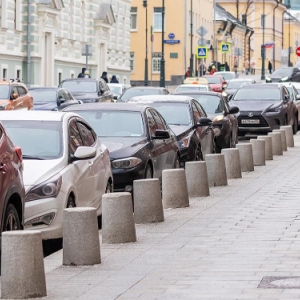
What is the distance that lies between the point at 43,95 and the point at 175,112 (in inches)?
610

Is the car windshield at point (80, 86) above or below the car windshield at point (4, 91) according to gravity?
above

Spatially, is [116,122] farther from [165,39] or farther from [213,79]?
[165,39]

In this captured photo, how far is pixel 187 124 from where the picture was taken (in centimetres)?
2159

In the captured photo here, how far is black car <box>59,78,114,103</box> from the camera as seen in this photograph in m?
41.8

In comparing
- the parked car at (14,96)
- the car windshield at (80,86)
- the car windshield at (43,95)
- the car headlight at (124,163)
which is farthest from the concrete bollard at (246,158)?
the car windshield at (80,86)

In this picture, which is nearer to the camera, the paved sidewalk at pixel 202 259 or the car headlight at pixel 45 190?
the paved sidewalk at pixel 202 259

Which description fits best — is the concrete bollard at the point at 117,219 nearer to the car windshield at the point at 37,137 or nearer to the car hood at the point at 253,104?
the car windshield at the point at 37,137

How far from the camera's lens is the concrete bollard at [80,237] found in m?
10.1

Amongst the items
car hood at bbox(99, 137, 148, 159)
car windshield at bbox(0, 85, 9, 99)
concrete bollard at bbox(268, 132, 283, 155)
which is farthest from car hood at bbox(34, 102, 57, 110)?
car hood at bbox(99, 137, 148, 159)

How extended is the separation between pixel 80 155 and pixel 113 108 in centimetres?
542

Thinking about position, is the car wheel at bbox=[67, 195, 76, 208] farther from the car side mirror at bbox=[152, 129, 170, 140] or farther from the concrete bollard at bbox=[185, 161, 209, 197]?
the car side mirror at bbox=[152, 129, 170, 140]

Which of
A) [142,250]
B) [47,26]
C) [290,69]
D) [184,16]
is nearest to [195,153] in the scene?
[142,250]

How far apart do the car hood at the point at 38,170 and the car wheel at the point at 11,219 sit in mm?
1293

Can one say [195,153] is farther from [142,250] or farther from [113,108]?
[142,250]
